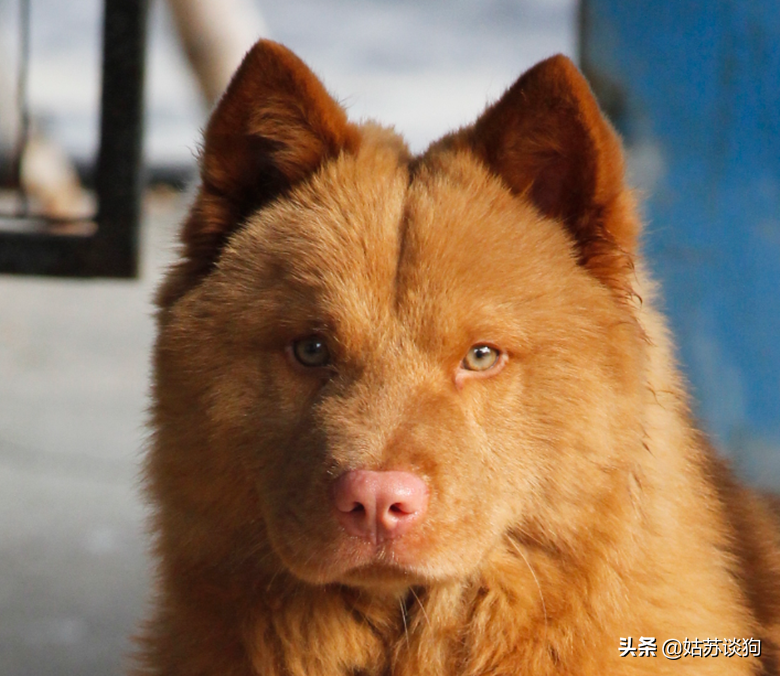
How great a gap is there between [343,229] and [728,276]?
120 inches

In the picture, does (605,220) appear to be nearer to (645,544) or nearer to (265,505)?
(645,544)

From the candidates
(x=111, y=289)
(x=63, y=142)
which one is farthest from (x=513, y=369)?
(x=63, y=142)

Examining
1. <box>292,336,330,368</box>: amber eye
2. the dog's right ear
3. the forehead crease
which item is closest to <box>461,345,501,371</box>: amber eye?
the forehead crease

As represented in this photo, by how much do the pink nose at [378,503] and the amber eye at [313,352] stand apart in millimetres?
420

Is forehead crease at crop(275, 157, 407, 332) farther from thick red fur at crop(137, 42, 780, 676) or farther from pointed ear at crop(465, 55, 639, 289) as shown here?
pointed ear at crop(465, 55, 639, 289)

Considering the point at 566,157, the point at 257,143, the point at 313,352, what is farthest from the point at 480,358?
the point at 257,143

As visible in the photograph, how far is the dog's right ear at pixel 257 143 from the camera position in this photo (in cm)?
270

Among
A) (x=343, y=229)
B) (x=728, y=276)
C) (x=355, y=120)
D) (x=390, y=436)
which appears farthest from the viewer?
(x=728, y=276)

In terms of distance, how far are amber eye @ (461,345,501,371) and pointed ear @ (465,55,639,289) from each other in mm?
417

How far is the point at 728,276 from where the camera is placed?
5.12 meters

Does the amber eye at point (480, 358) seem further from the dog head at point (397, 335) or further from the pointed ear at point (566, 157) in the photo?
the pointed ear at point (566, 157)

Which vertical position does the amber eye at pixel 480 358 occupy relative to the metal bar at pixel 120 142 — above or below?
below

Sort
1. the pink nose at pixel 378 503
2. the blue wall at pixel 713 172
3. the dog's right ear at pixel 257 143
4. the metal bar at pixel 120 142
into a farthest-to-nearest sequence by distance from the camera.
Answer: the blue wall at pixel 713 172
the metal bar at pixel 120 142
the dog's right ear at pixel 257 143
the pink nose at pixel 378 503

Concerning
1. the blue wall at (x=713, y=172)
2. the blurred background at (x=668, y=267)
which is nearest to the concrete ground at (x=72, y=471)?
the blurred background at (x=668, y=267)
